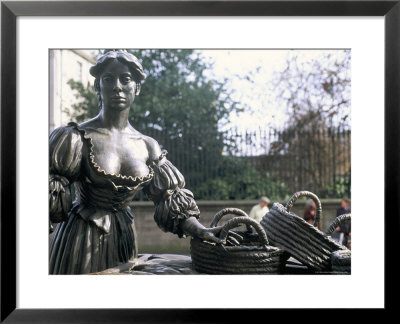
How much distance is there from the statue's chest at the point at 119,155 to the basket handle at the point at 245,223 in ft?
1.23

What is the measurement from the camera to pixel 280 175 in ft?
20.7

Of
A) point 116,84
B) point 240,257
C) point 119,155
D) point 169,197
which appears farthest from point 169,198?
point 116,84

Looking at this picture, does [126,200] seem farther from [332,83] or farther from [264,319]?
[332,83]

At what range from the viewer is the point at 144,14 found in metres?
1.66

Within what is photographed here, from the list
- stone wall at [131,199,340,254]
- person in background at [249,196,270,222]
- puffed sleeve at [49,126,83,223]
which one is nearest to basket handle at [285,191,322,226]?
puffed sleeve at [49,126,83,223]

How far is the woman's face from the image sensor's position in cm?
195

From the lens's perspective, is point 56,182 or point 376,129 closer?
point 376,129

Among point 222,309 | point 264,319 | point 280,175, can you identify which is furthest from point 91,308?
point 280,175

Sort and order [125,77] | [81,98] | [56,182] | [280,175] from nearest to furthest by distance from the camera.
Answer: [56,182]
[125,77]
[280,175]
[81,98]

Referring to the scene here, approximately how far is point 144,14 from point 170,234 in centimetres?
465

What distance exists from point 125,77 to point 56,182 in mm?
473

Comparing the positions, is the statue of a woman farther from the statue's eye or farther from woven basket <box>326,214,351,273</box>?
woven basket <box>326,214,351,273</box>

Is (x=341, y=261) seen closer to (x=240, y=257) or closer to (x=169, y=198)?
(x=240, y=257)

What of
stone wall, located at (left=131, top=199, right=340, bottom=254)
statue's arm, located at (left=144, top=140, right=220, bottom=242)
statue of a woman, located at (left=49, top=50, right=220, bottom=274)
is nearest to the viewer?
statue of a woman, located at (left=49, top=50, right=220, bottom=274)
